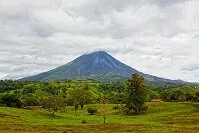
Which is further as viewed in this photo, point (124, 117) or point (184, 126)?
point (124, 117)

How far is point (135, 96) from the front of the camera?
454 ft

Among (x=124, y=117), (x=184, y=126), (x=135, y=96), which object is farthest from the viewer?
(x=135, y=96)


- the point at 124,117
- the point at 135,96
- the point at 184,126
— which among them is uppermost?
the point at 135,96

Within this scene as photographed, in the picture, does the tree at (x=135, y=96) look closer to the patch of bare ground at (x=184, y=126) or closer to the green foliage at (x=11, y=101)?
the patch of bare ground at (x=184, y=126)

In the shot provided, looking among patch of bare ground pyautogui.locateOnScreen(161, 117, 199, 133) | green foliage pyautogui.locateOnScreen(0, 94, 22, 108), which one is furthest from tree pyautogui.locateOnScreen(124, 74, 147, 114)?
green foliage pyautogui.locateOnScreen(0, 94, 22, 108)

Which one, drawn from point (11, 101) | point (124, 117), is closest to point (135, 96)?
point (124, 117)

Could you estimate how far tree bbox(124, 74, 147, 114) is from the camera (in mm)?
136625

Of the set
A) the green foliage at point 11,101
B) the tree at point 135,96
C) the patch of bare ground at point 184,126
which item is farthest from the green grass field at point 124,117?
the green foliage at point 11,101

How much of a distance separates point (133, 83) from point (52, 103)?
3448cm

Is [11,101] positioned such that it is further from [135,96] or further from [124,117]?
[124,117]

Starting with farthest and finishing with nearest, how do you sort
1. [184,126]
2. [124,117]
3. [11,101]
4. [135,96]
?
1. [11,101]
2. [135,96]
3. [124,117]
4. [184,126]

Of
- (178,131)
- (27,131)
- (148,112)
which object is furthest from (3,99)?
(178,131)

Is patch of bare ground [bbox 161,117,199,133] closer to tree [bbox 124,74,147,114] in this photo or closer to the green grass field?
the green grass field

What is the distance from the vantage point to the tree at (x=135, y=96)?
136625 millimetres
